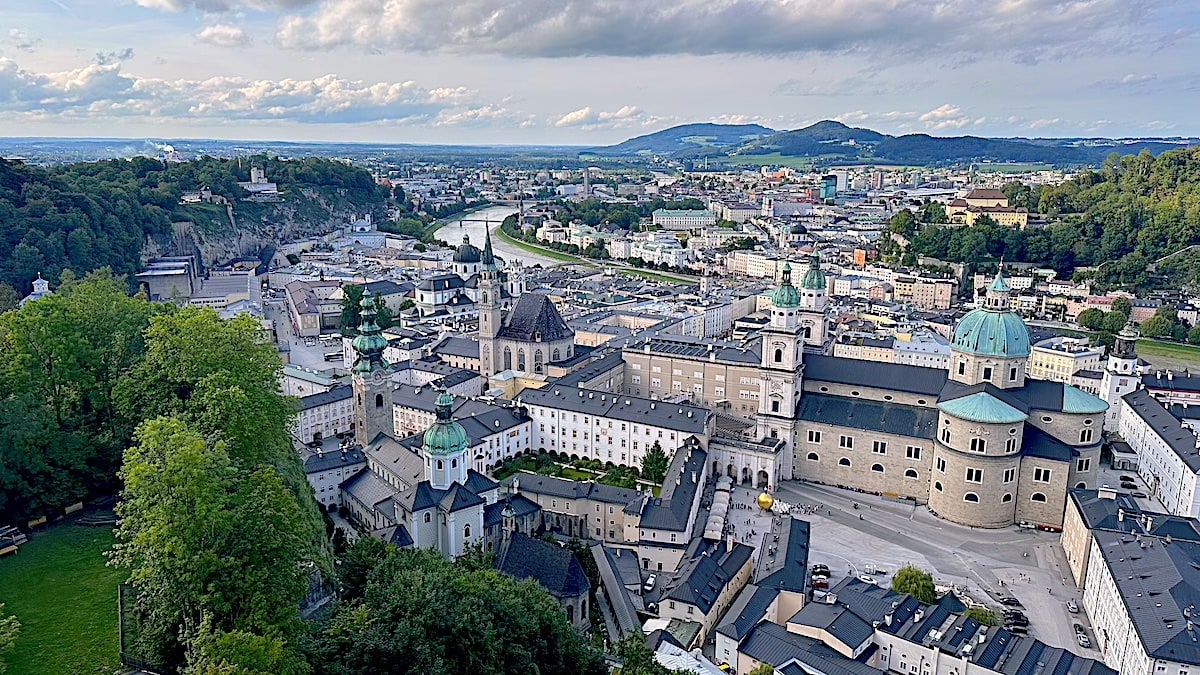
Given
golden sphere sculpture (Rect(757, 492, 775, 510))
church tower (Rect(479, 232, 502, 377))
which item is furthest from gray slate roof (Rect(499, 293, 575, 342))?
golden sphere sculpture (Rect(757, 492, 775, 510))

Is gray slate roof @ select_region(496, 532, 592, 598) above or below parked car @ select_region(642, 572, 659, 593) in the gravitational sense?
above

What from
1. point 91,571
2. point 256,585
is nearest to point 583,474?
point 91,571

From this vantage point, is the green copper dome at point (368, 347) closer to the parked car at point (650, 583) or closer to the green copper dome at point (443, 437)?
the green copper dome at point (443, 437)

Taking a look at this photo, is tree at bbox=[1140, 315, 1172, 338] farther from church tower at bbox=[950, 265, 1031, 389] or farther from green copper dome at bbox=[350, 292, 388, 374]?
green copper dome at bbox=[350, 292, 388, 374]

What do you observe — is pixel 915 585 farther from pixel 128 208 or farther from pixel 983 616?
pixel 128 208

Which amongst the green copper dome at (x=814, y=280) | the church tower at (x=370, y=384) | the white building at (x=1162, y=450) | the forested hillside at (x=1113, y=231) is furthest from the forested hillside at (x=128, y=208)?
the forested hillside at (x=1113, y=231)
